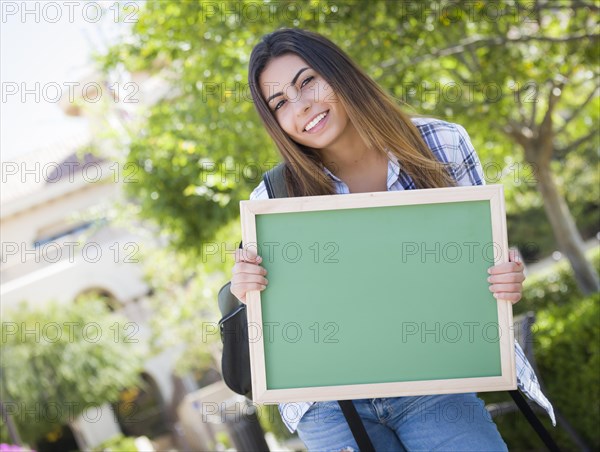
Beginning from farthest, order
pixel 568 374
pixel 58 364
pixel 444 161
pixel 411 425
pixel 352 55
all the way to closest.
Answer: pixel 58 364
pixel 352 55
pixel 568 374
pixel 444 161
pixel 411 425

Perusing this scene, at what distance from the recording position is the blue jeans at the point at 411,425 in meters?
2.40

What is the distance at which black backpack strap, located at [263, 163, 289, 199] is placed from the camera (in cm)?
274

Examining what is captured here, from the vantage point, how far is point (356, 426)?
240 cm

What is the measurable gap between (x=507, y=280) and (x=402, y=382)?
0.45m

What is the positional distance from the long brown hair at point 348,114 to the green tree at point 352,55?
318 centimetres

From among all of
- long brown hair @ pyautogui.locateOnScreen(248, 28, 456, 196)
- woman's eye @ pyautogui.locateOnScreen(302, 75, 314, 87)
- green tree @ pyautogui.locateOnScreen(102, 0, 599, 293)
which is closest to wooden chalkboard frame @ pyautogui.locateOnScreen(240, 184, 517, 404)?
long brown hair @ pyautogui.locateOnScreen(248, 28, 456, 196)

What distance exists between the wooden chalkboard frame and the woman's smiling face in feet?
1.44

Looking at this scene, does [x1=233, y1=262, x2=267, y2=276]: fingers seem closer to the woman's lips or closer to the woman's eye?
the woman's lips

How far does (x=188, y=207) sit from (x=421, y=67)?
3.09m

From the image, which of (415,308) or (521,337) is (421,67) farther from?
(415,308)

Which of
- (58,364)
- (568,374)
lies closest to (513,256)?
(568,374)

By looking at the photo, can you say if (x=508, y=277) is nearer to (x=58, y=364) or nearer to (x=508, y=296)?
(x=508, y=296)

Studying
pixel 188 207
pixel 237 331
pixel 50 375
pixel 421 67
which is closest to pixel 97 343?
pixel 50 375

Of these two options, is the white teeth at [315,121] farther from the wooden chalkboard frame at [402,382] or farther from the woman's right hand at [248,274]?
the woman's right hand at [248,274]
